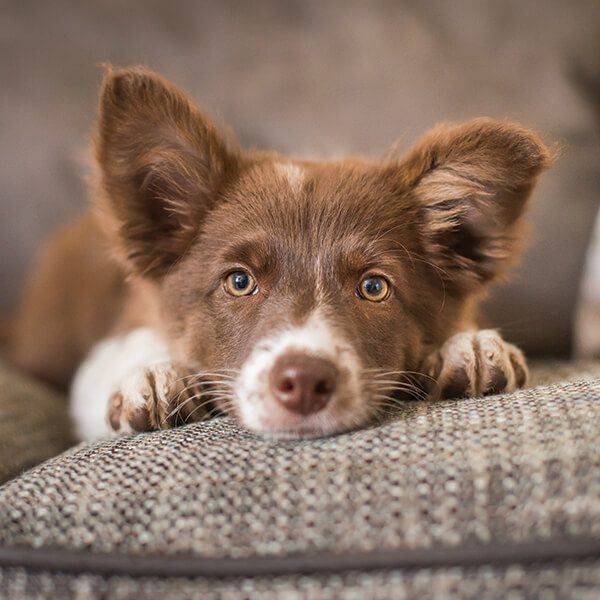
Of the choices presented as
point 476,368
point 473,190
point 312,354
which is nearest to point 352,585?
point 312,354

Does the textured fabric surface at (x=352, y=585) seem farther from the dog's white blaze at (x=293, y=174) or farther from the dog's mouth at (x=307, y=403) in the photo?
the dog's white blaze at (x=293, y=174)

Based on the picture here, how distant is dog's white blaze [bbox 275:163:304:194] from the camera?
6.58 ft

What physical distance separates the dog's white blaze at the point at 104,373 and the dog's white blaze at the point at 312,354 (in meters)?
0.49

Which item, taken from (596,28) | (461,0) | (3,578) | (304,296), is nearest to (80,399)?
(304,296)

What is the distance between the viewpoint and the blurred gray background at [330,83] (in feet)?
9.15

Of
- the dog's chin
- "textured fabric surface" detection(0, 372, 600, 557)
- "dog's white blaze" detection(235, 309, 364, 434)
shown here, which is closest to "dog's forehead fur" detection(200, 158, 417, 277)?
"dog's white blaze" detection(235, 309, 364, 434)

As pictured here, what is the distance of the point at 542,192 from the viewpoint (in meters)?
2.80

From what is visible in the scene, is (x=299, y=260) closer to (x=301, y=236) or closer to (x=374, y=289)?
(x=301, y=236)

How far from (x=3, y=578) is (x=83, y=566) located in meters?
0.15

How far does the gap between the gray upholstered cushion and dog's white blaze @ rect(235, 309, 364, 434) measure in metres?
0.12

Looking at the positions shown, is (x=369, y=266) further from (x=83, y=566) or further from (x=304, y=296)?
(x=83, y=566)

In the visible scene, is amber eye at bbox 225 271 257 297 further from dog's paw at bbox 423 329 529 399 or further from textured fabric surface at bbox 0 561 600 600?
textured fabric surface at bbox 0 561 600 600

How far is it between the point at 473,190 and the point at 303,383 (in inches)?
32.1

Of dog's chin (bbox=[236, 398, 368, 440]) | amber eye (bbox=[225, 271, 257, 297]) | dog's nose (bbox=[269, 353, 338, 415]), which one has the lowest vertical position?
dog's chin (bbox=[236, 398, 368, 440])
